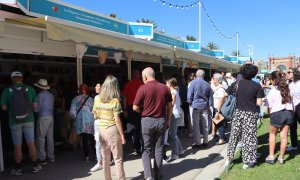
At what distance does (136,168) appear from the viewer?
7.30 meters

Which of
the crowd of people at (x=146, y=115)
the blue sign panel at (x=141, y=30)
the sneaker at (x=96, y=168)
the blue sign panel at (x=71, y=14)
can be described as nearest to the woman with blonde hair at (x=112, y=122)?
the crowd of people at (x=146, y=115)

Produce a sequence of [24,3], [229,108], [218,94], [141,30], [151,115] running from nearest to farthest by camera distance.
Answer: [151,115] < [24,3] < [229,108] < [218,94] < [141,30]

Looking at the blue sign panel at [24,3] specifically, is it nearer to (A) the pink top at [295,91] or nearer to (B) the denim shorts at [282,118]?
(B) the denim shorts at [282,118]

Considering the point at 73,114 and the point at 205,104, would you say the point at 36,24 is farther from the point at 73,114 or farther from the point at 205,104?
the point at 205,104

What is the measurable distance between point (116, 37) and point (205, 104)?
2.58m

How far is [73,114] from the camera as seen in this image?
297 inches

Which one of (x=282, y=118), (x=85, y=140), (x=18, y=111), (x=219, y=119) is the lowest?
(x=85, y=140)

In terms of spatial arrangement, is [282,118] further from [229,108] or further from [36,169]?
[36,169]

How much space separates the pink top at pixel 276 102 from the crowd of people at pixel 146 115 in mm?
12

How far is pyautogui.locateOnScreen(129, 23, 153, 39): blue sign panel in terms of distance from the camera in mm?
12076

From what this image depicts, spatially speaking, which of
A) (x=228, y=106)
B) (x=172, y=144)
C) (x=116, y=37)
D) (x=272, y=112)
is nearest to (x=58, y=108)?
(x=116, y=37)

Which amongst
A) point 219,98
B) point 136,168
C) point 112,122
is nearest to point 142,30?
point 219,98

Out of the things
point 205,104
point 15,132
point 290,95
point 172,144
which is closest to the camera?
point 15,132

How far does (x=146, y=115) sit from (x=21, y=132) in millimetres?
2374
